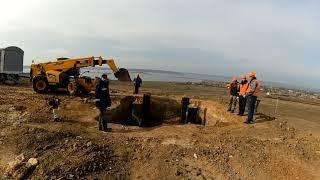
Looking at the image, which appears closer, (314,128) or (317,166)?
(317,166)

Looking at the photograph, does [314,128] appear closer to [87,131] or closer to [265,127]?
[265,127]

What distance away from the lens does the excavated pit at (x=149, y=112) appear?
20.7 meters

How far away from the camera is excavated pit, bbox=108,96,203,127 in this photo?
2070cm

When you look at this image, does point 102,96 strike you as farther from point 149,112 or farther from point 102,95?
point 149,112

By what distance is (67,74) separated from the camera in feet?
70.1

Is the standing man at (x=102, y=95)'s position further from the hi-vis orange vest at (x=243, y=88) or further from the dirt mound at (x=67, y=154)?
the hi-vis orange vest at (x=243, y=88)

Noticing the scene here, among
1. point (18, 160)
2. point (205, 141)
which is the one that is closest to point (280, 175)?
point (205, 141)

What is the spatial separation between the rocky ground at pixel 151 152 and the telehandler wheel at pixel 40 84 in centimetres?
741

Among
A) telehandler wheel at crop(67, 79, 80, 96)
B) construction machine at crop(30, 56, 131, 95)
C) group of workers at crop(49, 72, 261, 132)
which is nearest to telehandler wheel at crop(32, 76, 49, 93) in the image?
construction machine at crop(30, 56, 131, 95)

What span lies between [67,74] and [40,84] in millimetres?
1582

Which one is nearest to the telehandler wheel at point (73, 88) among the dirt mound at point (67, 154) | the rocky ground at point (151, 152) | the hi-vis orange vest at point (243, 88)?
the rocky ground at point (151, 152)

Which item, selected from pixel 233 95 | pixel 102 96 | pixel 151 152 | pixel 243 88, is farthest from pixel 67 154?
pixel 233 95

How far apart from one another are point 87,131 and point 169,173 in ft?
12.3

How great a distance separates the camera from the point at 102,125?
13.4 metres
